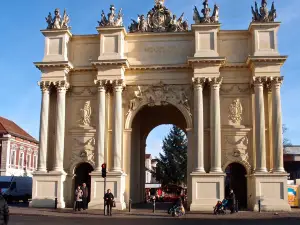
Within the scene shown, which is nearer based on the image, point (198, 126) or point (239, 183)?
point (198, 126)

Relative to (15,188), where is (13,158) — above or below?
above

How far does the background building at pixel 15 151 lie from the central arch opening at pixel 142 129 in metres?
23.6

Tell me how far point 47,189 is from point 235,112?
13.2 meters

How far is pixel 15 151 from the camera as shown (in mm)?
59000

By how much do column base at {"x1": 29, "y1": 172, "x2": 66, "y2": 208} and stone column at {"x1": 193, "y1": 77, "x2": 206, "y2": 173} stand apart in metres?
8.70

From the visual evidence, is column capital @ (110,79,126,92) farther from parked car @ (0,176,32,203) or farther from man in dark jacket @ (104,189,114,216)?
parked car @ (0,176,32,203)

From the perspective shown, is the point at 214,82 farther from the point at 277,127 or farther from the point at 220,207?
the point at 220,207

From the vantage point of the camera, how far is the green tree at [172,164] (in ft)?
199

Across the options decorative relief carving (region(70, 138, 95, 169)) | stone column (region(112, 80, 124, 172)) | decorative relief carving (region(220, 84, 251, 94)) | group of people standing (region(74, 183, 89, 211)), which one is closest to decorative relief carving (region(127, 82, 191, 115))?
stone column (region(112, 80, 124, 172))

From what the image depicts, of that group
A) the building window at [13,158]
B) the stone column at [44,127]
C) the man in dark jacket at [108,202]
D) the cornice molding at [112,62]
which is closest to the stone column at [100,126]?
the cornice molding at [112,62]

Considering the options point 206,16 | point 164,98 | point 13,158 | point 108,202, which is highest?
point 206,16

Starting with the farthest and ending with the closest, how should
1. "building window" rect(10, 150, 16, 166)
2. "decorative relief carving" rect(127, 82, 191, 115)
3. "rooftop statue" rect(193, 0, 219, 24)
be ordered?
1. "building window" rect(10, 150, 16, 166)
2. "decorative relief carving" rect(127, 82, 191, 115)
3. "rooftop statue" rect(193, 0, 219, 24)

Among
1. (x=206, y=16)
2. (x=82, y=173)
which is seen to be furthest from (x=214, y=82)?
(x=82, y=173)

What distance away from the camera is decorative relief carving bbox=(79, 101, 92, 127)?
32188mm
